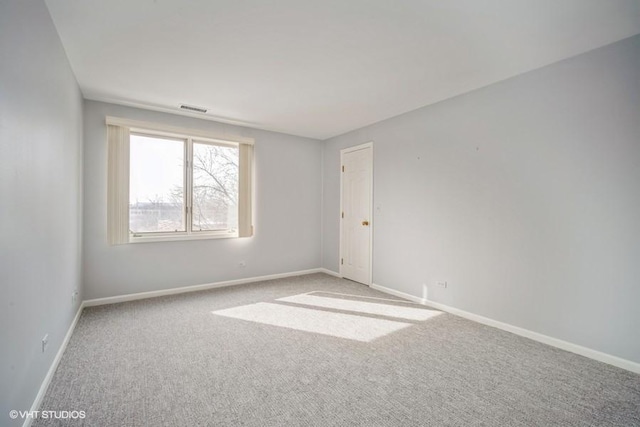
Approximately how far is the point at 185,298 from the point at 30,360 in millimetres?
2265

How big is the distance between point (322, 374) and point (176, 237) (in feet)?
9.84

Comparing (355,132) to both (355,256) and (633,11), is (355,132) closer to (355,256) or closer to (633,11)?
(355,256)

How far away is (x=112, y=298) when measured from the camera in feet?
12.4

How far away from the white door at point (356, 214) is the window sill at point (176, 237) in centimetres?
191

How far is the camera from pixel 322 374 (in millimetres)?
2215

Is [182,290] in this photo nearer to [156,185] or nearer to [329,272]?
[156,185]

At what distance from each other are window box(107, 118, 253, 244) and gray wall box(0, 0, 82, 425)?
3.50 ft

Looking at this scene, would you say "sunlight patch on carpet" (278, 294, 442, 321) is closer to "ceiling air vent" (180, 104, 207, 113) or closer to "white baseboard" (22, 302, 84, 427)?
"white baseboard" (22, 302, 84, 427)

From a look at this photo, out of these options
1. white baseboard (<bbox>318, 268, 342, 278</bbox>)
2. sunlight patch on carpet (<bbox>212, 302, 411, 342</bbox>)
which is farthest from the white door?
sunlight patch on carpet (<bbox>212, 302, 411, 342</bbox>)

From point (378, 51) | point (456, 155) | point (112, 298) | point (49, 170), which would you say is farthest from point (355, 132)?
point (112, 298)

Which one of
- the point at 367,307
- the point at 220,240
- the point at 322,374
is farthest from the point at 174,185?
the point at 322,374

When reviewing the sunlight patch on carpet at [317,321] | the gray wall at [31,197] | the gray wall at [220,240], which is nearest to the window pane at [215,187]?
the gray wall at [220,240]

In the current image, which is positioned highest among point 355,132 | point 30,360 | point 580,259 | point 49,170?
point 355,132

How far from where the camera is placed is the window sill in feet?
12.9
